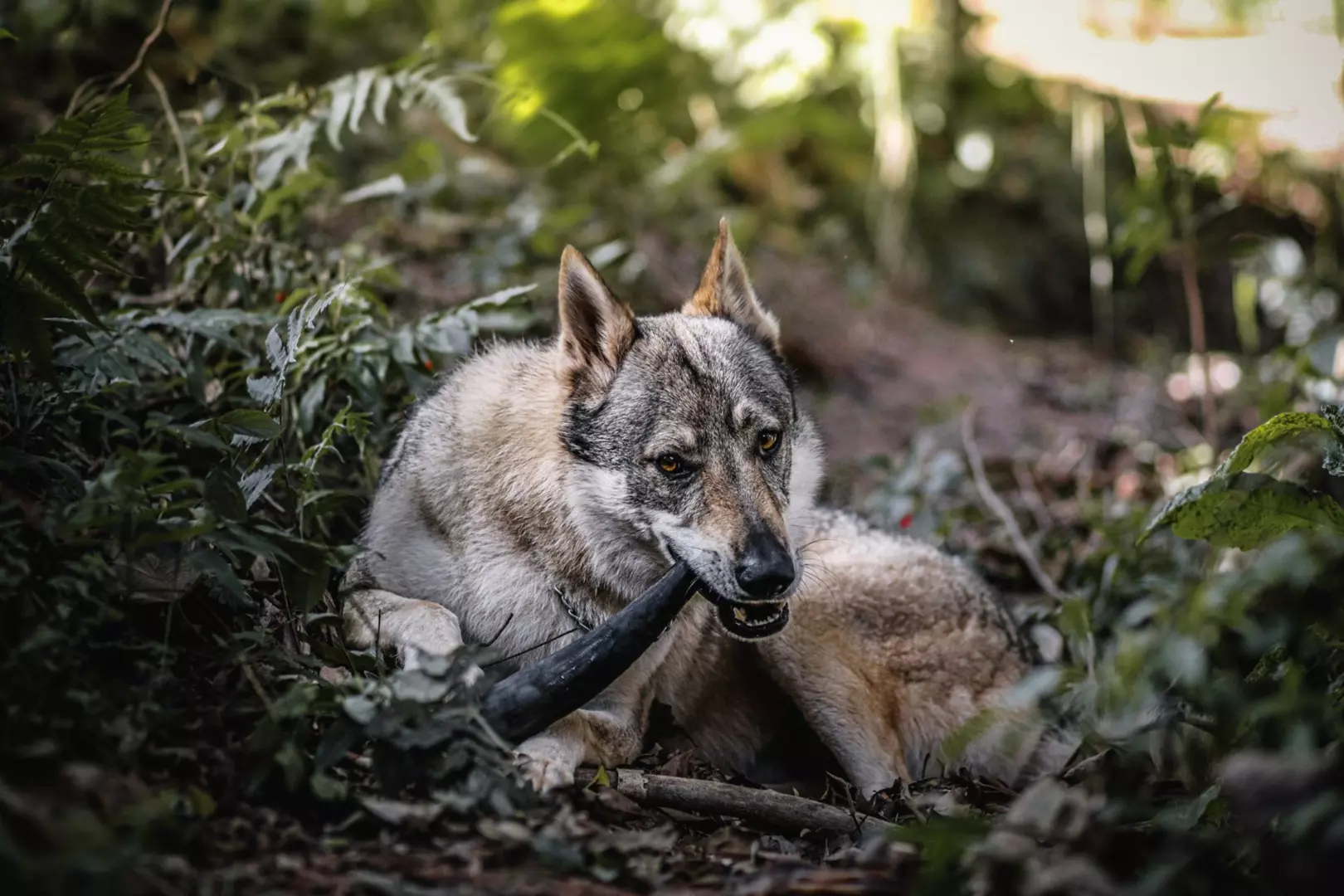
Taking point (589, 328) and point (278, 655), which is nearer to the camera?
point (278, 655)

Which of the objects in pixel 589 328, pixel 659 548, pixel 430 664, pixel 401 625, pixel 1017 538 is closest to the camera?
pixel 430 664

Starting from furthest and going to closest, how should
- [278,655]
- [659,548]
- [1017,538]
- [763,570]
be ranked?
[1017,538], [659,548], [763,570], [278,655]

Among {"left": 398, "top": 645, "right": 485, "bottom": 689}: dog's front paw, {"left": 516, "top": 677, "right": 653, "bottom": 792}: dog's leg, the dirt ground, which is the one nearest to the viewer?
{"left": 398, "top": 645, "right": 485, "bottom": 689}: dog's front paw

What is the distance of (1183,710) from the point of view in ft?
12.2

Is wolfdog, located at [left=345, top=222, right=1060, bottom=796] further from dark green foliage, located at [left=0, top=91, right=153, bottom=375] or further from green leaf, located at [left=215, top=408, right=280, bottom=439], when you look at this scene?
dark green foliage, located at [left=0, top=91, right=153, bottom=375]

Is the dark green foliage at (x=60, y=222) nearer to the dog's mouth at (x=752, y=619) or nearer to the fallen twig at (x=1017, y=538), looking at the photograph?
the dog's mouth at (x=752, y=619)

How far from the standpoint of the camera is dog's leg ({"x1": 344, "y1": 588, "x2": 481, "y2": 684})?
369cm

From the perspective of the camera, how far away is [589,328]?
14.3 feet

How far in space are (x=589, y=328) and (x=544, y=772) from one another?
1.81 meters

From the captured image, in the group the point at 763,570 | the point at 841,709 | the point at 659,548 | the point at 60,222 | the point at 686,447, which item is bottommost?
the point at 841,709

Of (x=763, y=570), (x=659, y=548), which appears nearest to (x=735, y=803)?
(x=763, y=570)

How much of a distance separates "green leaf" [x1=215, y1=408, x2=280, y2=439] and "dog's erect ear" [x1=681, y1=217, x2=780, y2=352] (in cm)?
198

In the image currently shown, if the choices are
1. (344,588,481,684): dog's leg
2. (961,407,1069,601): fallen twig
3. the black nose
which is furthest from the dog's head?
(961,407,1069,601): fallen twig

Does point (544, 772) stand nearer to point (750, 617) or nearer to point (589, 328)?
point (750, 617)
